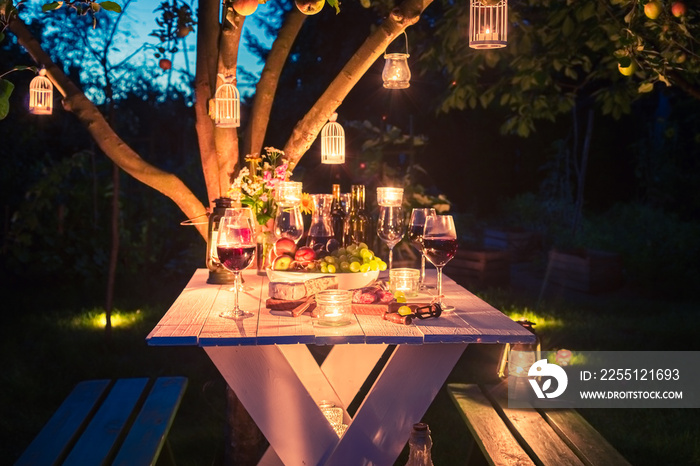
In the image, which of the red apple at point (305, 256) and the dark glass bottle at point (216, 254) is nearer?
the red apple at point (305, 256)

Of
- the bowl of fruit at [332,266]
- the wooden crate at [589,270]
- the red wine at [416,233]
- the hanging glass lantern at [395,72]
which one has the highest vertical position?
the hanging glass lantern at [395,72]

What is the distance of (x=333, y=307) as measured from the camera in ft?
7.64

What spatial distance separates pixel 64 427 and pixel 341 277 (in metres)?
1.18

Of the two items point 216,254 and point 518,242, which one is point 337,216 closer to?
point 216,254

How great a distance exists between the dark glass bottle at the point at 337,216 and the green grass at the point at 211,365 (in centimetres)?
130

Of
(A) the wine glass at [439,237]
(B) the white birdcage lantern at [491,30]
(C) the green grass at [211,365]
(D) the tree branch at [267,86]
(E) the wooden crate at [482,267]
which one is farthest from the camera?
(E) the wooden crate at [482,267]

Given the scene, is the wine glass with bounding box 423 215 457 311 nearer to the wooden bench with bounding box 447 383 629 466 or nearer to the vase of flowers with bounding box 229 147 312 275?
the wooden bench with bounding box 447 383 629 466

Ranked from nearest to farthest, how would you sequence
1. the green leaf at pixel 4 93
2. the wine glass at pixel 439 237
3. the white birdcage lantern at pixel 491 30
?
the green leaf at pixel 4 93
the wine glass at pixel 439 237
the white birdcage lantern at pixel 491 30

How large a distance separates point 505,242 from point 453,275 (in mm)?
2044

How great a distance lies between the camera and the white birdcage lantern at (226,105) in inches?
130

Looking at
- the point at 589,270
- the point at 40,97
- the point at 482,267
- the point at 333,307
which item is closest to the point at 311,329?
the point at 333,307

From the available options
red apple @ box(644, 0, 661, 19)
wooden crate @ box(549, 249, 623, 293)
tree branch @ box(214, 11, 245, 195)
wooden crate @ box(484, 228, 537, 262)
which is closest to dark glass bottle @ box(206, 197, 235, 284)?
tree branch @ box(214, 11, 245, 195)

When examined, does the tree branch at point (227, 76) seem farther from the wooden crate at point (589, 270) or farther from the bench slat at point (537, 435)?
the wooden crate at point (589, 270)

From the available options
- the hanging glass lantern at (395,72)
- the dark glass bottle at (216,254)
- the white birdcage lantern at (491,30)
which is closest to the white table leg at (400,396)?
the dark glass bottle at (216,254)
